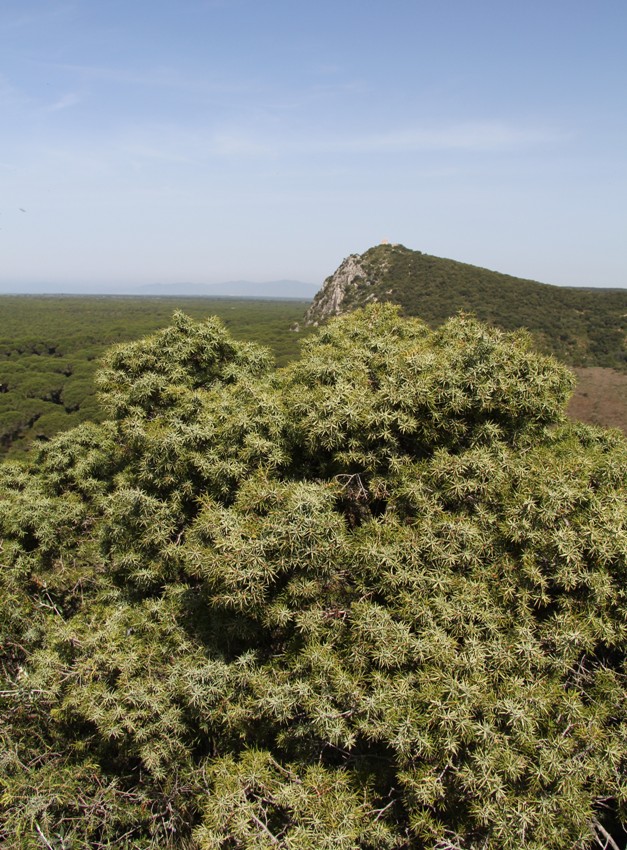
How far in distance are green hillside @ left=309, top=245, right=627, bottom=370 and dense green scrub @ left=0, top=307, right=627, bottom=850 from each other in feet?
103

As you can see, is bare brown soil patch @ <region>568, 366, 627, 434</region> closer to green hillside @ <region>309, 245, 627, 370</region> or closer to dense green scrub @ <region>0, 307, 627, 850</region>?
green hillside @ <region>309, 245, 627, 370</region>

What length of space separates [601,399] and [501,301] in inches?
936

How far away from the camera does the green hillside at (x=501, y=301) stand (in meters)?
39.4

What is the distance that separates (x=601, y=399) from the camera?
96.4 ft

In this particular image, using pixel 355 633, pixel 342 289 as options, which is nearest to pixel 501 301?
pixel 342 289

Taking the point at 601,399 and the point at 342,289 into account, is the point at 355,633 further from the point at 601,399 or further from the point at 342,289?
the point at 342,289

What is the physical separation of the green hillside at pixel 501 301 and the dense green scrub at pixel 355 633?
31430 millimetres

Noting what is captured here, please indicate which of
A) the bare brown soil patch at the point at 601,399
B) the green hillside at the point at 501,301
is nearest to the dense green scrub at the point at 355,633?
the bare brown soil patch at the point at 601,399

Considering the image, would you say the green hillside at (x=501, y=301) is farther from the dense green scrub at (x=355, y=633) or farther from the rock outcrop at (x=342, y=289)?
the dense green scrub at (x=355, y=633)

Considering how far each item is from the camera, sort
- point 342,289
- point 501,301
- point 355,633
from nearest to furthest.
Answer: point 355,633
point 501,301
point 342,289

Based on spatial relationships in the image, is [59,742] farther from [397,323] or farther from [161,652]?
[397,323]

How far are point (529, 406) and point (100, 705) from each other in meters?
6.47

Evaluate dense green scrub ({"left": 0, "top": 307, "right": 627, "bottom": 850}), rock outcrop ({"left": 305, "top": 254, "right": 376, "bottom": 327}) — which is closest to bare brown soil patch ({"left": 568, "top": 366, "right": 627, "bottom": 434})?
dense green scrub ({"left": 0, "top": 307, "right": 627, "bottom": 850})

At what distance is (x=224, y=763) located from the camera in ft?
16.9
